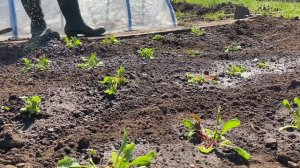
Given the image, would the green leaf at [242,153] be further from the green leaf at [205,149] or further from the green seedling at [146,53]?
the green seedling at [146,53]

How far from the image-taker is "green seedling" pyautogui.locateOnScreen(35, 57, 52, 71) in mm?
4578

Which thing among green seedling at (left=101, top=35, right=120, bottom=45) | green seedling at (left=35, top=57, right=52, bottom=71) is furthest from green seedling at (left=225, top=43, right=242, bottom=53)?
green seedling at (left=35, top=57, right=52, bottom=71)

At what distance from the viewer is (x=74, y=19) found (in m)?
6.30

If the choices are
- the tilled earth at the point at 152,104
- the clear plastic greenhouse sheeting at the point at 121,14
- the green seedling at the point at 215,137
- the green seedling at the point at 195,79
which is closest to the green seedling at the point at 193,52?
the tilled earth at the point at 152,104

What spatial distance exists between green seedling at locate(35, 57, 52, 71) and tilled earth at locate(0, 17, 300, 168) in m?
0.06

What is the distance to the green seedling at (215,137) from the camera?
2.71 meters

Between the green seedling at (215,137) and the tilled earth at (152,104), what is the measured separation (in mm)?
43

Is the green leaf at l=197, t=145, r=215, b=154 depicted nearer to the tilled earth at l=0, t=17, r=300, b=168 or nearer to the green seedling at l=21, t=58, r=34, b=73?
the tilled earth at l=0, t=17, r=300, b=168

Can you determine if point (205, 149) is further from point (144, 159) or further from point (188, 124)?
point (144, 159)

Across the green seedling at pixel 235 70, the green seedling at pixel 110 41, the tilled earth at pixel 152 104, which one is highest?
the green seedling at pixel 110 41

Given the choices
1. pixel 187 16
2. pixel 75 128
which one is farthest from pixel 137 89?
pixel 187 16

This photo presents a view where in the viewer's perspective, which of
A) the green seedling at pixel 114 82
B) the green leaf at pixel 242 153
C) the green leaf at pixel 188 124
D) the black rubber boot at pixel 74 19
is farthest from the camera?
the black rubber boot at pixel 74 19

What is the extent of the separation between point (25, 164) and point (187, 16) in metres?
6.44

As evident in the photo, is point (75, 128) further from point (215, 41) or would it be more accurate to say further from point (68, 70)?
point (215, 41)
